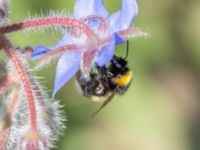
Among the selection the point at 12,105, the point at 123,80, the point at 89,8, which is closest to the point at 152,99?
the point at 123,80

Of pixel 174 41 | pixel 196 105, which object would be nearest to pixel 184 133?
pixel 196 105

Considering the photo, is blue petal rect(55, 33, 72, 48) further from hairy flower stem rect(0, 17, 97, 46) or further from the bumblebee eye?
the bumblebee eye

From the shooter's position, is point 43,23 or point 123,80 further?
point 123,80

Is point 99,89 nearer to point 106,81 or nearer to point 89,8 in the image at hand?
point 106,81

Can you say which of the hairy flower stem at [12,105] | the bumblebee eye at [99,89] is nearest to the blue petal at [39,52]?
the hairy flower stem at [12,105]

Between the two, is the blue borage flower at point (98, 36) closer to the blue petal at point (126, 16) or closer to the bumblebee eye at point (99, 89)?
the blue petal at point (126, 16)

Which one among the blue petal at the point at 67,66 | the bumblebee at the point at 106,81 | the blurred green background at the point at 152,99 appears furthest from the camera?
the blurred green background at the point at 152,99

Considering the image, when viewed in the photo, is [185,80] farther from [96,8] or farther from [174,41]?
[96,8]
